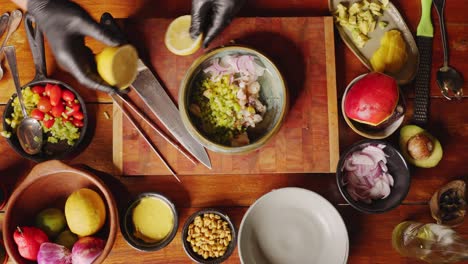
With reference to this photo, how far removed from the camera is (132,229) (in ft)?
4.41

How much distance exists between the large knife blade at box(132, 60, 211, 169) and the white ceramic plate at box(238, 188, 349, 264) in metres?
0.23

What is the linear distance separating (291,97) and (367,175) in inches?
13.6

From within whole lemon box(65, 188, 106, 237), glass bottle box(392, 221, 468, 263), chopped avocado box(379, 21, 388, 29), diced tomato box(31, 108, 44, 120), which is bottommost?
glass bottle box(392, 221, 468, 263)

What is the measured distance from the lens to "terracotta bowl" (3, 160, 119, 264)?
124 cm

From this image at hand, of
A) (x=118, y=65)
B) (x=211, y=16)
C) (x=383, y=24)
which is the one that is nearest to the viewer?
(x=118, y=65)

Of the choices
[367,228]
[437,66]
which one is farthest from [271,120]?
[437,66]

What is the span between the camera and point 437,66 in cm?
148

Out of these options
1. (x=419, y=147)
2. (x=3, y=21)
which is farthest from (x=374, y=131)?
(x=3, y=21)

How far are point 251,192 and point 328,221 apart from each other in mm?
263

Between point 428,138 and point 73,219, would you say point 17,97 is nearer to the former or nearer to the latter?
point 73,219

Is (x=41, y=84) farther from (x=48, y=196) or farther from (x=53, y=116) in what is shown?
(x=48, y=196)

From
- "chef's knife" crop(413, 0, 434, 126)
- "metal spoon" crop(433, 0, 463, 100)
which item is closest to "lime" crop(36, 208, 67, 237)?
"chef's knife" crop(413, 0, 434, 126)

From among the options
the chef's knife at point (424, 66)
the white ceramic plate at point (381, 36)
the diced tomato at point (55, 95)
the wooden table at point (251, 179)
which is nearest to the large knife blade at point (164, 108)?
the wooden table at point (251, 179)

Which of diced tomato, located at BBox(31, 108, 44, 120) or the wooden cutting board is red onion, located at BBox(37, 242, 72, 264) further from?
diced tomato, located at BBox(31, 108, 44, 120)
